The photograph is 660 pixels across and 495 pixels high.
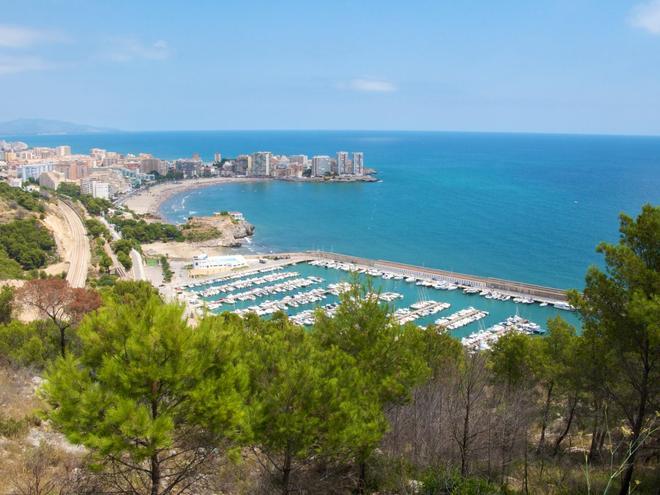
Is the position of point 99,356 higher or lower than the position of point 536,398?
higher

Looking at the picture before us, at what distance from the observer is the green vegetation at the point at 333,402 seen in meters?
4.03

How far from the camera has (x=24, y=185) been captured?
61.1 m

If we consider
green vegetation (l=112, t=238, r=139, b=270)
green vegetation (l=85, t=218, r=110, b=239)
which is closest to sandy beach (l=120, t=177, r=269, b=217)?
green vegetation (l=85, t=218, r=110, b=239)

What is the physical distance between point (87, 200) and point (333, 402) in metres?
60.6

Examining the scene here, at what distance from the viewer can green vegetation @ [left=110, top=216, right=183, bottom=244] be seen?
147 feet

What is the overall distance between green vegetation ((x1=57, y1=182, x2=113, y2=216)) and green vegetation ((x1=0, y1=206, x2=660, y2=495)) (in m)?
53.9

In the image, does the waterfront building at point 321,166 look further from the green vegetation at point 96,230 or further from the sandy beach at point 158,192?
the green vegetation at point 96,230

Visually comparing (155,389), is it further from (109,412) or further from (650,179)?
(650,179)

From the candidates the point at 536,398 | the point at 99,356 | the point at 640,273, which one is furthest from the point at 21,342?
the point at 640,273

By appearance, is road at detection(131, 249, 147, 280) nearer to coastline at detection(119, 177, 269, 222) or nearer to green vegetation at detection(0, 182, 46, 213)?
green vegetation at detection(0, 182, 46, 213)

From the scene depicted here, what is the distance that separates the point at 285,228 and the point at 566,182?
5103 cm

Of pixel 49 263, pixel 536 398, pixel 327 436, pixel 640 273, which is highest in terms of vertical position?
pixel 640 273

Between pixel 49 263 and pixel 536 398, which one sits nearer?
pixel 536 398

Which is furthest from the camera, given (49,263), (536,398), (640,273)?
(49,263)
